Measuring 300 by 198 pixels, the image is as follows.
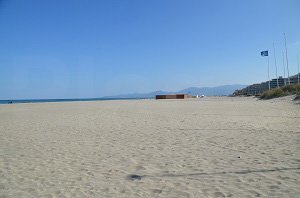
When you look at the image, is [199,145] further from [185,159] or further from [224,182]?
[224,182]

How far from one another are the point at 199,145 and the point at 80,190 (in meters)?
3.97

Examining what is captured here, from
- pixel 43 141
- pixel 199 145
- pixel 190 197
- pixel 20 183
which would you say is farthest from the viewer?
pixel 43 141

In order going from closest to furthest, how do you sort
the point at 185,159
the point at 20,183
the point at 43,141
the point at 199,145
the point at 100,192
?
the point at 100,192 < the point at 20,183 < the point at 185,159 < the point at 199,145 < the point at 43,141

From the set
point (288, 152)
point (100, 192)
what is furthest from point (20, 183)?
point (288, 152)

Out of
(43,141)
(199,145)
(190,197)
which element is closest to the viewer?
(190,197)

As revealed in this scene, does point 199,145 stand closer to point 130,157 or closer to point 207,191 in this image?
point 130,157

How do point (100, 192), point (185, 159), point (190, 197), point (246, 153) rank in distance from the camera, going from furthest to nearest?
1. point (246, 153)
2. point (185, 159)
3. point (100, 192)
4. point (190, 197)

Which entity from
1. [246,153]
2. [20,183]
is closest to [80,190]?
[20,183]

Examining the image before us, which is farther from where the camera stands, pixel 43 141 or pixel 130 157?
pixel 43 141

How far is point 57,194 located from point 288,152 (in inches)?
197

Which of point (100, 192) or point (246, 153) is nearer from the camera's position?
point (100, 192)

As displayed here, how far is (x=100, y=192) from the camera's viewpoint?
14.3 ft

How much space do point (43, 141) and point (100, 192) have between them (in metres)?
5.12

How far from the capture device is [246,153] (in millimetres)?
→ 6562
